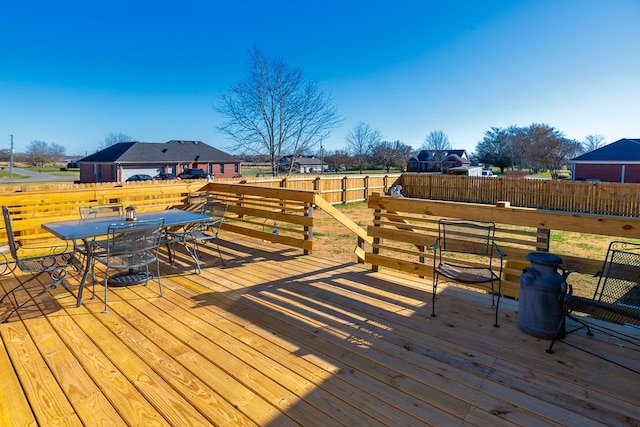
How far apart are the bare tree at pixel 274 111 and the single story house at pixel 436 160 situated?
31664 mm

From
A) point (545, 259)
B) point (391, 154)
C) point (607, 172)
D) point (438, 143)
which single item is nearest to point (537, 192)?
point (607, 172)

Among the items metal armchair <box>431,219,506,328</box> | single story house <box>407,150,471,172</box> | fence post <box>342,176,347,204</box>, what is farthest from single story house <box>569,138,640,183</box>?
single story house <box>407,150,471,172</box>

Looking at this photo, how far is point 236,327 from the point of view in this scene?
116 inches

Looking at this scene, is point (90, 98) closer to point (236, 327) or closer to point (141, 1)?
point (141, 1)

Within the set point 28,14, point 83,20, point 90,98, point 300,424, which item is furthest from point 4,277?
point 90,98

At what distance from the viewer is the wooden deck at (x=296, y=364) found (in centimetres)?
187

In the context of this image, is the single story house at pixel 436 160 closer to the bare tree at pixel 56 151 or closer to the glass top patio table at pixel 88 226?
the glass top patio table at pixel 88 226

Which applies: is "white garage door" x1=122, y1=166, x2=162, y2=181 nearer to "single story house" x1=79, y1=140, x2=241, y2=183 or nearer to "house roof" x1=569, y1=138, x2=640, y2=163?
"single story house" x1=79, y1=140, x2=241, y2=183

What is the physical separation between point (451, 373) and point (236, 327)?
5.50ft

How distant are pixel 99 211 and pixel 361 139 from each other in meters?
33.6

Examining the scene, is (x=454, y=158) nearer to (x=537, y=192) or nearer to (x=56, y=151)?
(x=537, y=192)

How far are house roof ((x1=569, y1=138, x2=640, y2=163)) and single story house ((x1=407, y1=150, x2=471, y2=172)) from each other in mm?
24803

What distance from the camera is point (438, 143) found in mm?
47219

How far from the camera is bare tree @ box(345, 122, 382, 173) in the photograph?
117ft
